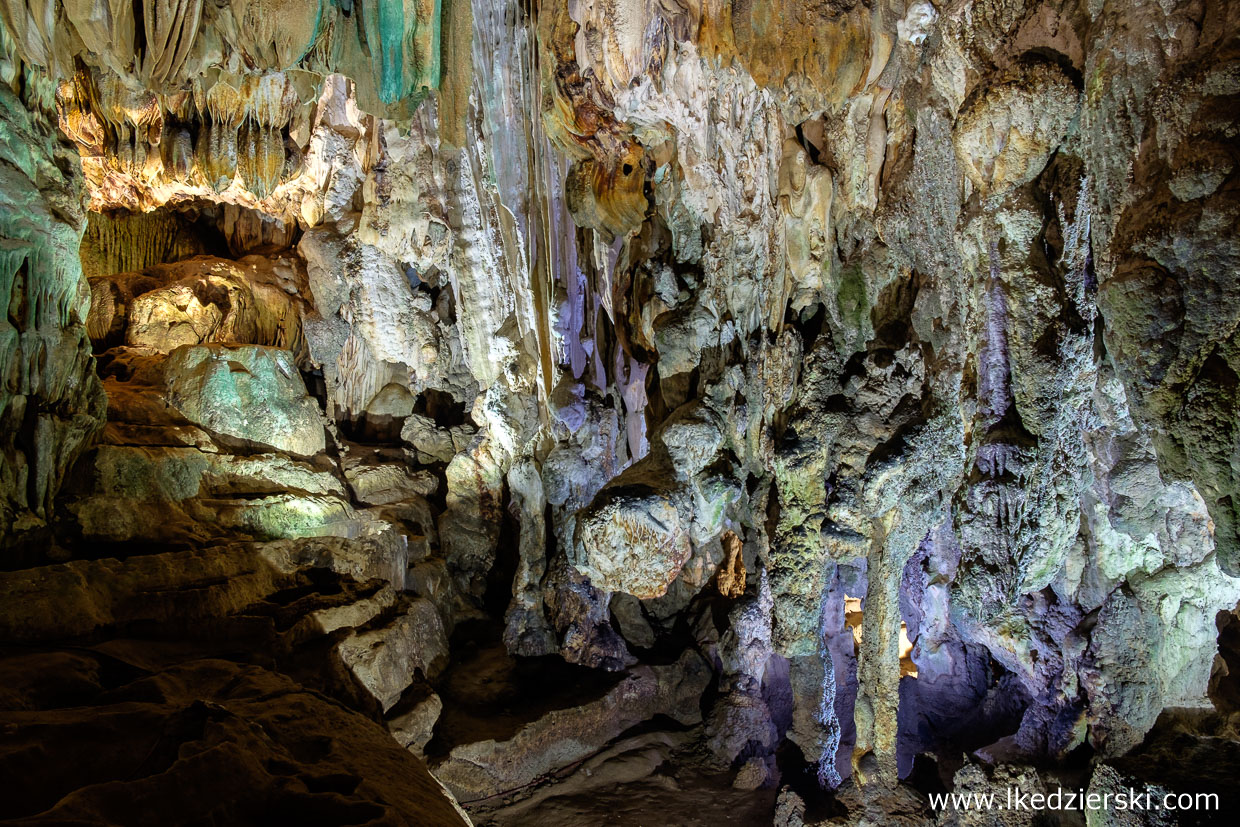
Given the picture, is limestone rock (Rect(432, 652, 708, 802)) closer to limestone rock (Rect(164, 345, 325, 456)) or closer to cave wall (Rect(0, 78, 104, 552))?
cave wall (Rect(0, 78, 104, 552))

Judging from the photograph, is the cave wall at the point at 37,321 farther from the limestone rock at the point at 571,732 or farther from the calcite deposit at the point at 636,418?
the limestone rock at the point at 571,732

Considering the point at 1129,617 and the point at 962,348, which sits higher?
the point at 962,348

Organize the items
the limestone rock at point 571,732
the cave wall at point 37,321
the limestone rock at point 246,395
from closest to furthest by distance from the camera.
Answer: the cave wall at point 37,321
the limestone rock at point 571,732
the limestone rock at point 246,395

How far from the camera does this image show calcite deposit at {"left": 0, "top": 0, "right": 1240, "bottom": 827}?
3.00 m

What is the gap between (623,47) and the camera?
17.0 feet

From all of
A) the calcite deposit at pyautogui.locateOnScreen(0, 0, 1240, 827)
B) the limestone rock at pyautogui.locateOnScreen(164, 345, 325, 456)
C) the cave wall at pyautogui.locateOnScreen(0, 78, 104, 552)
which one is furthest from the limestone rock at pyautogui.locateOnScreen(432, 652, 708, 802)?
the limestone rock at pyautogui.locateOnScreen(164, 345, 325, 456)

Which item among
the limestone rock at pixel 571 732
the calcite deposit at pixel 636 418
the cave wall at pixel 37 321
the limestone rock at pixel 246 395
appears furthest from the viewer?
the limestone rock at pixel 246 395

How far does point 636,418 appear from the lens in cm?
805

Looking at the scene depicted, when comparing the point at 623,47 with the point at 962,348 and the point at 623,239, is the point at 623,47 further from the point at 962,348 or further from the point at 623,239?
the point at 962,348

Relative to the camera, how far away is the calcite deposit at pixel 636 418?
9.85 ft

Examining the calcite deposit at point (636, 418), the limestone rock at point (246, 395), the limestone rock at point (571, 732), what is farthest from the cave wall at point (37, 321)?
the limestone rock at point (571, 732)

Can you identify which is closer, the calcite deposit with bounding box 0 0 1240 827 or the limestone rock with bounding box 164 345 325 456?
the calcite deposit with bounding box 0 0 1240 827

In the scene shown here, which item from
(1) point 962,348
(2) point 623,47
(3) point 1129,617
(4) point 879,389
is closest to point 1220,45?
(1) point 962,348

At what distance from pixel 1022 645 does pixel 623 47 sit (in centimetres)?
510
